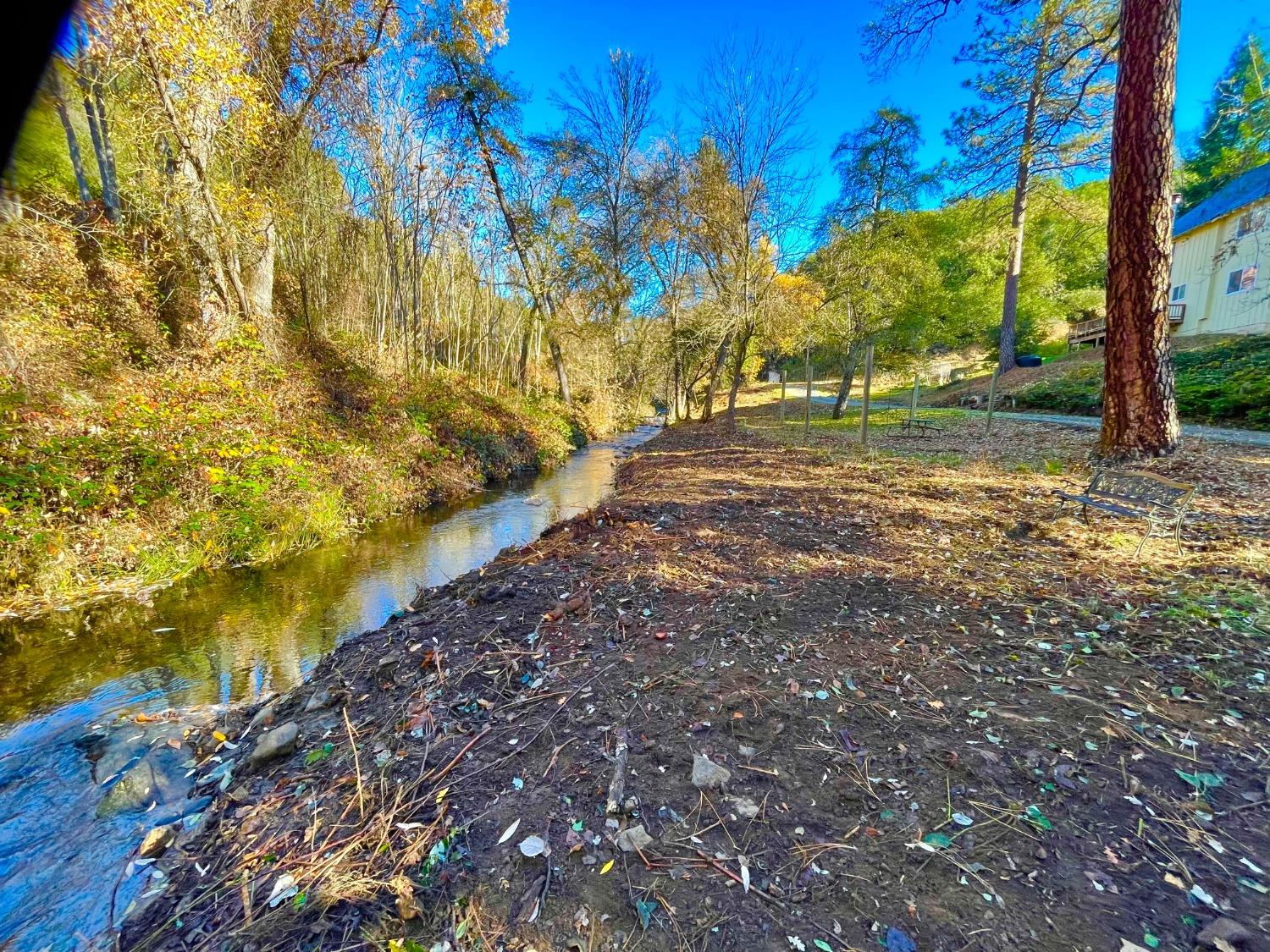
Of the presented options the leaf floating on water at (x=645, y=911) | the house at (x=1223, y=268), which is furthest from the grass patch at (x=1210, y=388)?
the leaf floating on water at (x=645, y=911)

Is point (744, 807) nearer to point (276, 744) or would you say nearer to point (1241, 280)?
point (276, 744)

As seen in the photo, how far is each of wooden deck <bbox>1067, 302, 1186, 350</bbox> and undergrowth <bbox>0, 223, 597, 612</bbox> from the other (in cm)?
2635

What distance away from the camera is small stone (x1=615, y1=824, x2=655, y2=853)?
1.67 metres

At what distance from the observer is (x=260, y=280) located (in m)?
8.82

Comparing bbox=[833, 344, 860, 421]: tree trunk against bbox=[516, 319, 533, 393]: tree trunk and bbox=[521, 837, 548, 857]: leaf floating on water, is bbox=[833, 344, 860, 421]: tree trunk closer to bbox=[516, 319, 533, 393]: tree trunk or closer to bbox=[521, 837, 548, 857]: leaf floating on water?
bbox=[516, 319, 533, 393]: tree trunk

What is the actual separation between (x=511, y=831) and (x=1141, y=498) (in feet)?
18.0

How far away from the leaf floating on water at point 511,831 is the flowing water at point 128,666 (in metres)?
1.41

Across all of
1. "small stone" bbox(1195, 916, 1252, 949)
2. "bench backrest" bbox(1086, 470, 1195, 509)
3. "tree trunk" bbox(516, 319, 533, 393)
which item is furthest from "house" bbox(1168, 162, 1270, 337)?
"small stone" bbox(1195, 916, 1252, 949)

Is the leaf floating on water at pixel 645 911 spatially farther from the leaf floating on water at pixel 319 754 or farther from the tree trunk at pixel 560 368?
the tree trunk at pixel 560 368

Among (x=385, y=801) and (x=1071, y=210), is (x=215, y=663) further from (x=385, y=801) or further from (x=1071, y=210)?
(x=1071, y=210)

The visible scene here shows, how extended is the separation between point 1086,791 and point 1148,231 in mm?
6295

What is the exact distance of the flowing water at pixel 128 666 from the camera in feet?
6.38

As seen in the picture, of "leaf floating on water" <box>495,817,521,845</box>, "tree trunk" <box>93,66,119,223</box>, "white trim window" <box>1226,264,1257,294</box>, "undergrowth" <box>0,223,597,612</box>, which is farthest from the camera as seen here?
"white trim window" <box>1226,264,1257,294</box>

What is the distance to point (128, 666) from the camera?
12.2ft
